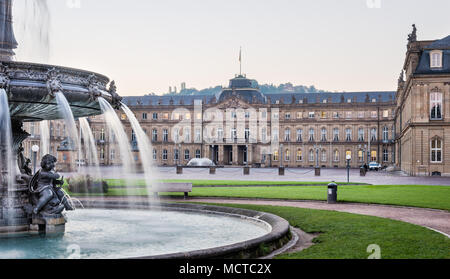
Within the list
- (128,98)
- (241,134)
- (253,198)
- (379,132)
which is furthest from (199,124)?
(253,198)

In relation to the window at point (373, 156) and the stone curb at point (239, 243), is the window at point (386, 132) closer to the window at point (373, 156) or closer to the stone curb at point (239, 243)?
the window at point (373, 156)

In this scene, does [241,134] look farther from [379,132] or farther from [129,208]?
[129,208]

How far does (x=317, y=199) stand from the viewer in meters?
20.6

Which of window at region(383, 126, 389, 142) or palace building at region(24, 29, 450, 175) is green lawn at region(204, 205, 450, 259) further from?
window at region(383, 126, 389, 142)

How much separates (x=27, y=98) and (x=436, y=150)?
4429cm

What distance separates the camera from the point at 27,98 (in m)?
10.2

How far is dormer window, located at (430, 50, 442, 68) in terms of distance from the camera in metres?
48.3

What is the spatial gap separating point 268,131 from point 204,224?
84.0 m

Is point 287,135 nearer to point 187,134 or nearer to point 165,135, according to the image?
point 187,134

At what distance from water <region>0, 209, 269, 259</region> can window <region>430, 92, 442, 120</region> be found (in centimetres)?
3928

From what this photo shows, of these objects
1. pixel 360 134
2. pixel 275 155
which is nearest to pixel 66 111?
pixel 275 155

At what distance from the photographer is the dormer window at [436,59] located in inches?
1903

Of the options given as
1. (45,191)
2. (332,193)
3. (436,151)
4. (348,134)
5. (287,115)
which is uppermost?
(287,115)

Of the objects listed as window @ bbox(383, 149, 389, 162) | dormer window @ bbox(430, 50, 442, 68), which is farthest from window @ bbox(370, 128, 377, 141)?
dormer window @ bbox(430, 50, 442, 68)
